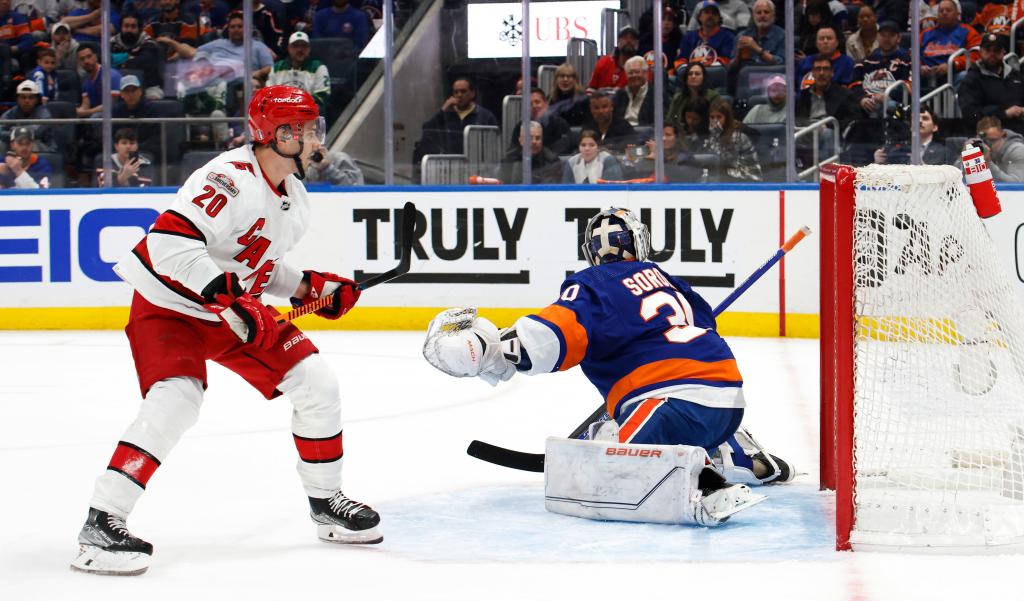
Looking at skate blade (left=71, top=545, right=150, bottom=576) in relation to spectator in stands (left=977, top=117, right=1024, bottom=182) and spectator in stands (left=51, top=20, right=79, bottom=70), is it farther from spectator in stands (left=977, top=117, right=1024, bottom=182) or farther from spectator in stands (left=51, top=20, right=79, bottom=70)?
spectator in stands (left=51, top=20, right=79, bottom=70)

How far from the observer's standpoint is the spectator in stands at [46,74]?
925cm

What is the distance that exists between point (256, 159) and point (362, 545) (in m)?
1.01

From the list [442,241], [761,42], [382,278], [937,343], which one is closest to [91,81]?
[442,241]

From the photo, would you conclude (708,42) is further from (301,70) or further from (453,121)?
(301,70)

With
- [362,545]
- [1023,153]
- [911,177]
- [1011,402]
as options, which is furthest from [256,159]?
[1023,153]

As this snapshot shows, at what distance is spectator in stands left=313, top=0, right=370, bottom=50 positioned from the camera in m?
9.04

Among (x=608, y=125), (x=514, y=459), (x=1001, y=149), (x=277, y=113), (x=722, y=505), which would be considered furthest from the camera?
(x=608, y=125)

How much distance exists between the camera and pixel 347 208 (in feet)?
29.0

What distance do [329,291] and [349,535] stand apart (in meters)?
0.67

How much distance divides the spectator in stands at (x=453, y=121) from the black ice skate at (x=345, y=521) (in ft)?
18.2

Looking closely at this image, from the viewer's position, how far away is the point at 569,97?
8.68 meters

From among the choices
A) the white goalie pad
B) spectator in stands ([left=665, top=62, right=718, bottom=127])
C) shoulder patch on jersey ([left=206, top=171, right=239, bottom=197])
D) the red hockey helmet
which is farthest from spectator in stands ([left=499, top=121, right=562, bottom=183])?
shoulder patch on jersey ([left=206, top=171, right=239, bottom=197])

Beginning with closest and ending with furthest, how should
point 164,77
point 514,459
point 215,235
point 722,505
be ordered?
point 215,235, point 722,505, point 514,459, point 164,77

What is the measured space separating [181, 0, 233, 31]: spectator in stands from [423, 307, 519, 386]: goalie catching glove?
247 inches
